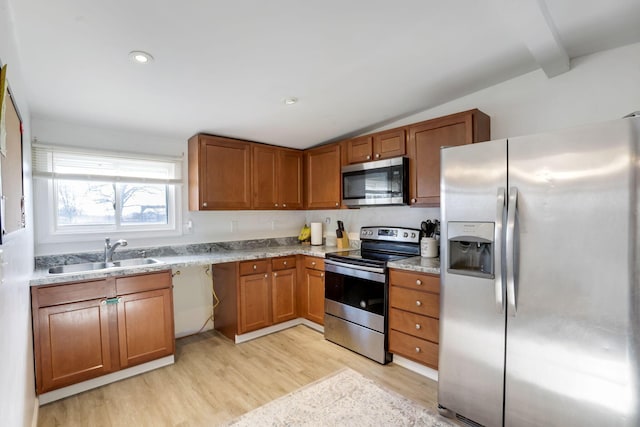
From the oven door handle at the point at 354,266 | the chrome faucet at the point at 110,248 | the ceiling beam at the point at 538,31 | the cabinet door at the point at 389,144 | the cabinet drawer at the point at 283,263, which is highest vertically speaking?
the ceiling beam at the point at 538,31

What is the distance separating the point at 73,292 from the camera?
7.19ft

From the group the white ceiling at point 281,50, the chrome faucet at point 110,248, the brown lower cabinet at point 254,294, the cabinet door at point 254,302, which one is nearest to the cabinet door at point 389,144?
the white ceiling at point 281,50

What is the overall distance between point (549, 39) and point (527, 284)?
144 cm

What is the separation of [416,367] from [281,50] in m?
2.57

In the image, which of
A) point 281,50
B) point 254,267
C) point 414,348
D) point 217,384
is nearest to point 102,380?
point 217,384

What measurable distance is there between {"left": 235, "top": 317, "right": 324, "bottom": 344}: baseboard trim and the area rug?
1060mm

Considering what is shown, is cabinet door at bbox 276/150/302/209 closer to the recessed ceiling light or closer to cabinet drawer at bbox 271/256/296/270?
cabinet drawer at bbox 271/256/296/270

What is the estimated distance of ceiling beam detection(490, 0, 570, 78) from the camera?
1479 millimetres

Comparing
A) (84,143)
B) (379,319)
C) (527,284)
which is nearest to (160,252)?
(84,143)

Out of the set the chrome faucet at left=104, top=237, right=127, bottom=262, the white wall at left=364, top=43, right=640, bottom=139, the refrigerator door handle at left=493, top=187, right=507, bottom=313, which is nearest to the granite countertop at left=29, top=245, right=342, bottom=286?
the chrome faucet at left=104, top=237, right=127, bottom=262

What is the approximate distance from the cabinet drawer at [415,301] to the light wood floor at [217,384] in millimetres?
553

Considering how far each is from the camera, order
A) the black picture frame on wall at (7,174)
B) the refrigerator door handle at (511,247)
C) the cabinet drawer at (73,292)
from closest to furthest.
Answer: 1. the black picture frame on wall at (7,174)
2. the refrigerator door handle at (511,247)
3. the cabinet drawer at (73,292)

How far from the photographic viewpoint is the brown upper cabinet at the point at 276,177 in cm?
351

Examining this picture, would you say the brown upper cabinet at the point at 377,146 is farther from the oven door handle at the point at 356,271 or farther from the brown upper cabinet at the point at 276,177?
the oven door handle at the point at 356,271
